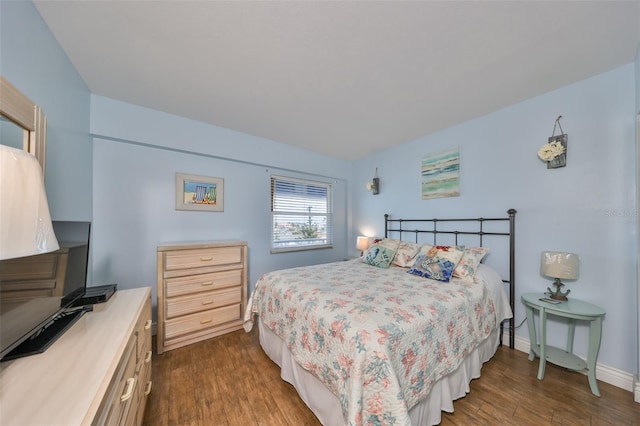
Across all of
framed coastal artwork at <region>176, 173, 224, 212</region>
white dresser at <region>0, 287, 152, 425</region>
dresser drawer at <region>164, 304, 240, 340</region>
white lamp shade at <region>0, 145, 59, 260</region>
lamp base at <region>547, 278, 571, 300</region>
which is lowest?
dresser drawer at <region>164, 304, 240, 340</region>

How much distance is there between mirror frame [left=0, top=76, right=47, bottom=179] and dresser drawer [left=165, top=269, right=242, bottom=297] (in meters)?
1.54

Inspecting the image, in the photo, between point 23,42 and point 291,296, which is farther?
point 291,296

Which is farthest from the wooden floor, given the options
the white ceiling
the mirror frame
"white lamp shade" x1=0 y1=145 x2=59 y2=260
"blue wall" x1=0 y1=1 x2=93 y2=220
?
the white ceiling

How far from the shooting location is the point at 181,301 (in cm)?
229

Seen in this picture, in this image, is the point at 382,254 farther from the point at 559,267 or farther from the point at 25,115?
the point at 25,115

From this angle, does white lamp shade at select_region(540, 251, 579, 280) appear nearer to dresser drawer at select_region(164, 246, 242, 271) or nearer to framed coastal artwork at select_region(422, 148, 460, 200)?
framed coastal artwork at select_region(422, 148, 460, 200)

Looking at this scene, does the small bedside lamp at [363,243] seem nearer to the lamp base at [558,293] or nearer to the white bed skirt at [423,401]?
the white bed skirt at [423,401]

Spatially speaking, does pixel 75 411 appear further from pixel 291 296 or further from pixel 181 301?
pixel 181 301

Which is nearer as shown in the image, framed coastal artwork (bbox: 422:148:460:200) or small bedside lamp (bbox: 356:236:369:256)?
framed coastal artwork (bbox: 422:148:460:200)

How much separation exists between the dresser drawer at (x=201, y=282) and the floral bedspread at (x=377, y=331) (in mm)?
643

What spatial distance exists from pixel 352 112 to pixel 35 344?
278cm

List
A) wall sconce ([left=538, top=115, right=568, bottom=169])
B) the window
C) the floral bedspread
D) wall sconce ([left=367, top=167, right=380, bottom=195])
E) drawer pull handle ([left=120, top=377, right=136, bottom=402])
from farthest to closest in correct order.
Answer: wall sconce ([left=367, top=167, right=380, bottom=195])
the window
wall sconce ([left=538, top=115, right=568, bottom=169])
the floral bedspread
drawer pull handle ([left=120, top=377, right=136, bottom=402])

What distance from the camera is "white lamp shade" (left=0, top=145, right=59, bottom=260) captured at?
681 mm

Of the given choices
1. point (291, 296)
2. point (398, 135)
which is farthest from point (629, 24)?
point (291, 296)
